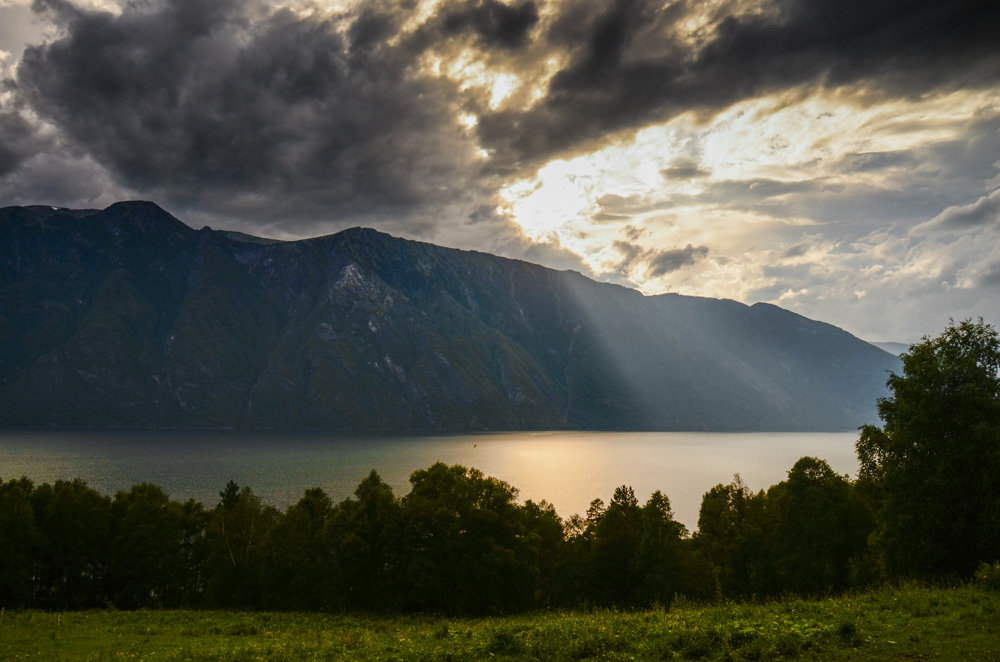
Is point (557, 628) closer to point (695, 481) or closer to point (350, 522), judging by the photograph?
point (350, 522)

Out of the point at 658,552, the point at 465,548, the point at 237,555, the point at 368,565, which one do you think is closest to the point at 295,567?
the point at 237,555

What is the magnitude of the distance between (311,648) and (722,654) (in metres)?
13.5

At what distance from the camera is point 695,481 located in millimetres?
164875

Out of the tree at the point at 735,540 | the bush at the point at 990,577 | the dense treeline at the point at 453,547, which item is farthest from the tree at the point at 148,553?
the bush at the point at 990,577

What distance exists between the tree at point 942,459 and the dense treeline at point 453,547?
0.19 m

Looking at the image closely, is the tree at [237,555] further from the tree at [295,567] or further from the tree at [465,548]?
the tree at [465,548]

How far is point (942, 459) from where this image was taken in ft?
85.6

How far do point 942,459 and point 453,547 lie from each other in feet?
110

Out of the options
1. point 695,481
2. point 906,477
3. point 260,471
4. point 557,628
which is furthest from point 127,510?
point 695,481

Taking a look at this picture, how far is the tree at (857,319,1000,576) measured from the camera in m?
25.0

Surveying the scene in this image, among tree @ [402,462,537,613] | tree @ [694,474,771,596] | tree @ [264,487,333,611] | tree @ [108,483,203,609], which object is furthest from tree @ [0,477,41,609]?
tree @ [694,474,771,596]

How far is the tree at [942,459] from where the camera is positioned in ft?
82.1

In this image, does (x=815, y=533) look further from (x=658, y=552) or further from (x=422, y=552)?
(x=422, y=552)

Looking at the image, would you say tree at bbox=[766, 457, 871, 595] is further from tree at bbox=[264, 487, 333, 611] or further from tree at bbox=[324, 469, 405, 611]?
tree at bbox=[264, 487, 333, 611]
